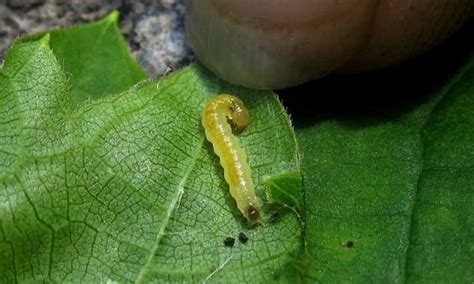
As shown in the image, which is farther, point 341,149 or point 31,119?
point 341,149

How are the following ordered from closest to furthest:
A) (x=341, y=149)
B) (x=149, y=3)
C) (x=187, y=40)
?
(x=341, y=149) → (x=187, y=40) → (x=149, y=3)

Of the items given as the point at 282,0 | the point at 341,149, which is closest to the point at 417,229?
the point at 341,149

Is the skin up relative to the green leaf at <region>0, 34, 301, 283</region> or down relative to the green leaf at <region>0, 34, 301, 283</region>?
up

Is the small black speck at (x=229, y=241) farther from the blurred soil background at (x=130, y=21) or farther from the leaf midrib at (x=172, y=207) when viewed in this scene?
the blurred soil background at (x=130, y=21)

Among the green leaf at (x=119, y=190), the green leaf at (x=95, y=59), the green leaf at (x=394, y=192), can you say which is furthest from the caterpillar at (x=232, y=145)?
the green leaf at (x=95, y=59)

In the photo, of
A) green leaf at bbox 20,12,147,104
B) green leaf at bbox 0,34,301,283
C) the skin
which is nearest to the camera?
green leaf at bbox 0,34,301,283

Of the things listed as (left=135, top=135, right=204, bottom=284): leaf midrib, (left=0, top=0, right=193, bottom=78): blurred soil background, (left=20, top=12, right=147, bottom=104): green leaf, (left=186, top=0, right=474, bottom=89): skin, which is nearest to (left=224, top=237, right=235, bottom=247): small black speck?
(left=135, top=135, right=204, bottom=284): leaf midrib

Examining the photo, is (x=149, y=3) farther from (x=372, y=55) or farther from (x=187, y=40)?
(x=372, y=55)

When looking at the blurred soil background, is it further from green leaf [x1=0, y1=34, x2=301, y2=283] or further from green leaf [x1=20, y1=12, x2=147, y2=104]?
green leaf [x1=0, y1=34, x2=301, y2=283]
